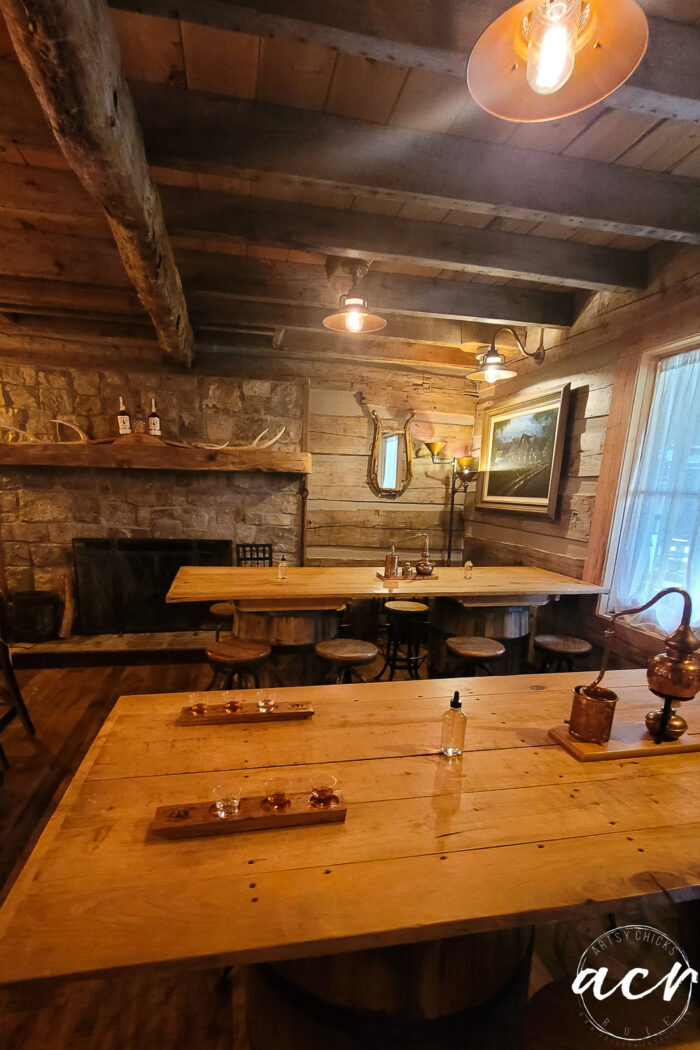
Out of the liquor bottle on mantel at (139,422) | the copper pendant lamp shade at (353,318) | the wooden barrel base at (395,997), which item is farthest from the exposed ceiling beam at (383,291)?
the wooden barrel base at (395,997)

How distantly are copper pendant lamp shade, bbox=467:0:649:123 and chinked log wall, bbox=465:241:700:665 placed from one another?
170 centimetres

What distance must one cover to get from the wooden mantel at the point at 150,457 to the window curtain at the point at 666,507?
2469mm

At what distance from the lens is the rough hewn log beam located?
86 cm

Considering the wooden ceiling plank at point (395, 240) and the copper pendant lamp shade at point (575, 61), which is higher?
the wooden ceiling plank at point (395, 240)

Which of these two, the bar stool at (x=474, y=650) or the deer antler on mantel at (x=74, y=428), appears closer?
the bar stool at (x=474, y=650)

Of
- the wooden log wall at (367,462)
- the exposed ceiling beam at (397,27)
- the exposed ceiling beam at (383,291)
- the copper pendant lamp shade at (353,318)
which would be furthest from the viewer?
the wooden log wall at (367,462)

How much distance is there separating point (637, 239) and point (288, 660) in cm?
303

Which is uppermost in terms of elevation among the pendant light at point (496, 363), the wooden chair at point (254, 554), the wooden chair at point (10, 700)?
the pendant light at point (496, 363)

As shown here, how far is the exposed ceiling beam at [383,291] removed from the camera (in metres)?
2.84

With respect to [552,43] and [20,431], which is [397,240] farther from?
[20,431]

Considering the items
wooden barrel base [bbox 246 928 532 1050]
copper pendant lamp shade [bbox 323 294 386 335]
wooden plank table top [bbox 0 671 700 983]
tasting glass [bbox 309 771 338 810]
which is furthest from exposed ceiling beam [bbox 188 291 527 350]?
wooden barrel base [bbox 246 928 532 1050]

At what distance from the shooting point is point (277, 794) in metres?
0.92

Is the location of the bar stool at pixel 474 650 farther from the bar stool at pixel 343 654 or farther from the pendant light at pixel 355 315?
the pendant light at pixel 355 315

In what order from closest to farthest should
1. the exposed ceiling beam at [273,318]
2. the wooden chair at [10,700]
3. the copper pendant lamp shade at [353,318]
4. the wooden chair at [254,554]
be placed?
the wooden chair at [10,700] → the copper pendant lamp shade at [353,318] → the exposed ceiling beam at [273,318] → the wooden chair at [254,554]
